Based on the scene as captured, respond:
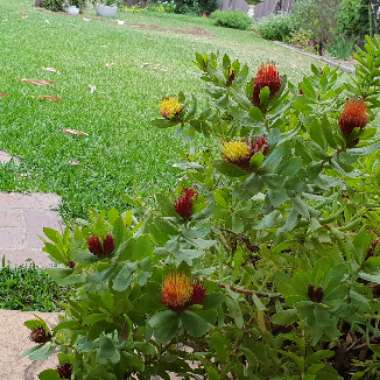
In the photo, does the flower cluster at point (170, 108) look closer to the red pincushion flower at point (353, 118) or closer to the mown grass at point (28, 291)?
the red pincushion flower at point (353, 118)

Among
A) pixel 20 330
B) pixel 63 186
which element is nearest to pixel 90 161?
pixel 63 186

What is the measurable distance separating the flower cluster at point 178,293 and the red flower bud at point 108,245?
0.09 metres

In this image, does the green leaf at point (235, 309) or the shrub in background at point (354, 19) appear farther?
the shrub in background at point (354, 19)

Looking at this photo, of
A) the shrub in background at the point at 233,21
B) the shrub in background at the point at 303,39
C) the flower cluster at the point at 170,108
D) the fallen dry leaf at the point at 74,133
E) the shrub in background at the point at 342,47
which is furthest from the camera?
the shrub in background at the point at 233,21

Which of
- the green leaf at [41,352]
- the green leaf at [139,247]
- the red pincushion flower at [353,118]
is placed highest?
the red pincushion flower at [353,118]

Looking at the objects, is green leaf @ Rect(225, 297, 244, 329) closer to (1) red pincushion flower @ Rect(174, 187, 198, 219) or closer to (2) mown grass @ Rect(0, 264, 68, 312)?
(1) red pincushion flower @ Rect(174, 187, 198, 219)

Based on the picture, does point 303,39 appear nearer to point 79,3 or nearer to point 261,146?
point 79,3

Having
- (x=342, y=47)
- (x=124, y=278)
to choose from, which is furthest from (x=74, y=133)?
(x=342, y=47)

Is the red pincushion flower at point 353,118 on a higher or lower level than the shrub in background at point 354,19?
higher

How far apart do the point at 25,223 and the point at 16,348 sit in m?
1.23

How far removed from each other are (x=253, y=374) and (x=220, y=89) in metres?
0.58

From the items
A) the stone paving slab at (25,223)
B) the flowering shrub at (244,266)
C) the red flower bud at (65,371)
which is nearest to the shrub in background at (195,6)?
the stone paving slab at (25,223)

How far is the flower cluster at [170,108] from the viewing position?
1.26 metres

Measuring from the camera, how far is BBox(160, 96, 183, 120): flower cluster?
126cm
